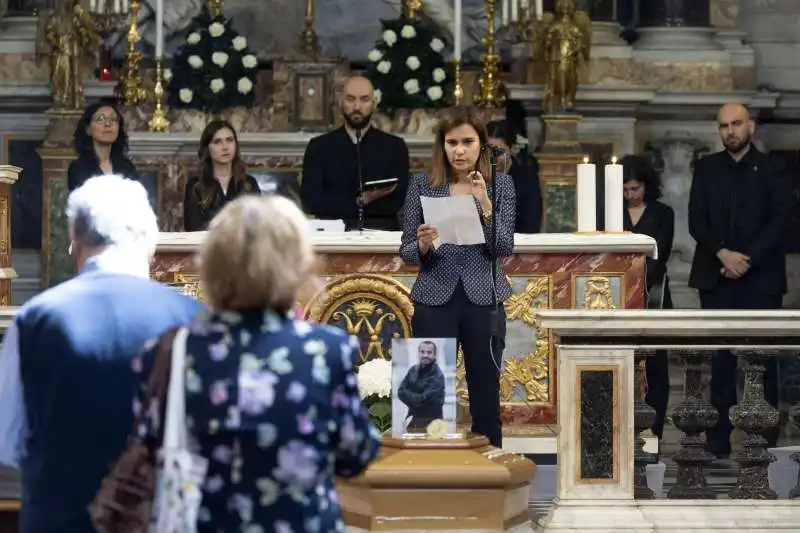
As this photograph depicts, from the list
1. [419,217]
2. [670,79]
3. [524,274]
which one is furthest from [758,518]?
[670,79]

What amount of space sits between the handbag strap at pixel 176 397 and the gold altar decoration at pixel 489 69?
7.97 metres

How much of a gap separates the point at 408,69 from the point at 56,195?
7.57ft

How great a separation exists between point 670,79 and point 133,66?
12.0 ft

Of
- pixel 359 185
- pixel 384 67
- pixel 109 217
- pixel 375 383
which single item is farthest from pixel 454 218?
pixel 384 67

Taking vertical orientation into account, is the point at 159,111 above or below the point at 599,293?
above

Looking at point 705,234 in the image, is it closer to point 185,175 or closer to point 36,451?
point 185,175

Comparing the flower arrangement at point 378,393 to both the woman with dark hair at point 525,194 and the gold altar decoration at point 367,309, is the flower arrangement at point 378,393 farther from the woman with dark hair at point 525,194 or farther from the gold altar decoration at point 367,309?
the woman with dark hair at point 525,194

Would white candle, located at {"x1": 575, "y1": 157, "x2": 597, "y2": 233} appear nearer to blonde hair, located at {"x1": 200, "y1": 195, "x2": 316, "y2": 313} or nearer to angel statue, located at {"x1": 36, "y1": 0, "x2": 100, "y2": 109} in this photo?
angel statue, located at {"x1": 36, "y1": 0, "x2": 100, "y2": 109}

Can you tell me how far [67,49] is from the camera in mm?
11719

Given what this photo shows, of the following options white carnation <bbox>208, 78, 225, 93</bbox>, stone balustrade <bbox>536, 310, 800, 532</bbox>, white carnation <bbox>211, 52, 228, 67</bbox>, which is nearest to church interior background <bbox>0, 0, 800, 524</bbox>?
white carnation <bbox>208, 78, 225, 93</bbox>

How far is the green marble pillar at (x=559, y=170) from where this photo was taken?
11633 millimetres

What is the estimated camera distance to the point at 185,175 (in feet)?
38.4

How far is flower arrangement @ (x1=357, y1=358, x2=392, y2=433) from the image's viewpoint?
7185 millimetres

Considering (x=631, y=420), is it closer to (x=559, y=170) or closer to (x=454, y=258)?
(x=454, y=258)
